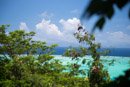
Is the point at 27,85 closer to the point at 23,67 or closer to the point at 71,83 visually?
the point at 23,67

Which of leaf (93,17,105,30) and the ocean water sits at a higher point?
the ocean water

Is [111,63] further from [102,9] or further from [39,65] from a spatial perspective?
[102,9]

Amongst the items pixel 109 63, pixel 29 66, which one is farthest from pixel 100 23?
pixel 29 66

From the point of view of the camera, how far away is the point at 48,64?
16844 millimetres

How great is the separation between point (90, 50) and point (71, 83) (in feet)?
6.70

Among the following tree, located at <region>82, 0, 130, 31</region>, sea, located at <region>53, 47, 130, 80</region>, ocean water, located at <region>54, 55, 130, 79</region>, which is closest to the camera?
tree, located at <region>82, 0, 130, 31</region>

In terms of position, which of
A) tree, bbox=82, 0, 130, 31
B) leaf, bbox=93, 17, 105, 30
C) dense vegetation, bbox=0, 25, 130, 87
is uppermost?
dense vegetation, bbox=0, 25, 130, 87

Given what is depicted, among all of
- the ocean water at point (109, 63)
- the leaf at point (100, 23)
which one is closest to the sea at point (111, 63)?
the ocean water at point (109, 63)

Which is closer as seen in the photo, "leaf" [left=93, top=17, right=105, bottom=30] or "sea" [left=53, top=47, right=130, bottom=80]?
"leaf" [left=93, top=17, right=105, bottom=30]

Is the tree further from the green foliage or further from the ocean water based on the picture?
the green foliage

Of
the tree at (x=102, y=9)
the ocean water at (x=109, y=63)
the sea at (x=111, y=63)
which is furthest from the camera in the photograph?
the sea at (x=111, y=63)

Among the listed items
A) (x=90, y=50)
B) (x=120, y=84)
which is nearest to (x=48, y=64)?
(x=90, y=50)

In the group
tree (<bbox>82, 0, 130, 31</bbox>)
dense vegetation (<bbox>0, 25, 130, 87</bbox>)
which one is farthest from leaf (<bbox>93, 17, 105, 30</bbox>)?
dense vegetation (<bbox>0, 25, 130, 87</bbox>)

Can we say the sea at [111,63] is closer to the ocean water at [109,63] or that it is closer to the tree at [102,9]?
the ocean water at [109,63]
